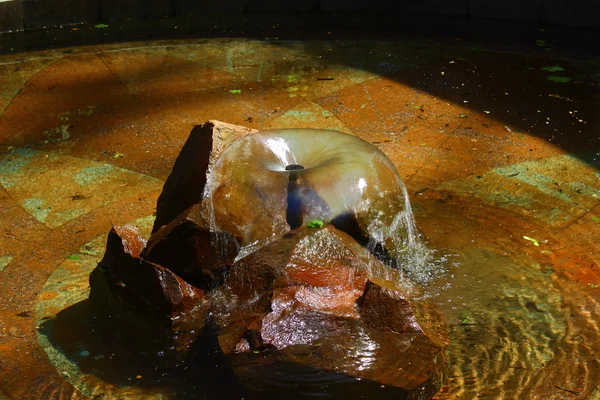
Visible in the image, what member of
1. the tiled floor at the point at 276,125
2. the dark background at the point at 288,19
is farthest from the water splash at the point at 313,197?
the dark background at the point at 288,19

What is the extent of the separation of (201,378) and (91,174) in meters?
2.94

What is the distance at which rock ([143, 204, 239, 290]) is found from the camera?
512cm

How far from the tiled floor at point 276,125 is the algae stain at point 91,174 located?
0.02 meters

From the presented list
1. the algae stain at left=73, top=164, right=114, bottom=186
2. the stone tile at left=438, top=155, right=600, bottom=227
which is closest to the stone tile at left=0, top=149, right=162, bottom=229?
the algae stain at left=73, top=164, right=114, bottom=186

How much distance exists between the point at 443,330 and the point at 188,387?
1452mm

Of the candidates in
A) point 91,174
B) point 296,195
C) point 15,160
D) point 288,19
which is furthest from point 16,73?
point 296,195

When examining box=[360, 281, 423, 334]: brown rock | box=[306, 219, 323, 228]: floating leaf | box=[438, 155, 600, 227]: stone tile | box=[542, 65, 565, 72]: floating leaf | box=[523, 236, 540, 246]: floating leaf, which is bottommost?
box=[523, 236, 540, 246]: floating leaf

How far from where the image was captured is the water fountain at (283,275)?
15.1 ft

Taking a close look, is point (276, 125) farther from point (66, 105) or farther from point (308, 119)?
point (66, 105)

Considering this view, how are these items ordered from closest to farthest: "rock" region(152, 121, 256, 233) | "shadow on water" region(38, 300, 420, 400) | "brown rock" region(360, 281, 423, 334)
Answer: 1. "shadow on water" region(38, 300, 420, 400)
2. "brown rock" region(360, 281, 423, 334)
3. "rock" region(152, 121, 256, 233)

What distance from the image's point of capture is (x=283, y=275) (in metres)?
4.87

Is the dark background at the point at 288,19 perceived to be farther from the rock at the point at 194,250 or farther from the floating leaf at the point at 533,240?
the rock at the point at 194,250

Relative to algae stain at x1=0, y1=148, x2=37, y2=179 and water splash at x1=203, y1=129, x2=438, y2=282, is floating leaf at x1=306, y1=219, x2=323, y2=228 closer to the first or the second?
water splash at x1=203, y1=129, x2=438, y2=282

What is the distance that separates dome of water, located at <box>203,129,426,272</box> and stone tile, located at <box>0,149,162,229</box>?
5.29 ft
